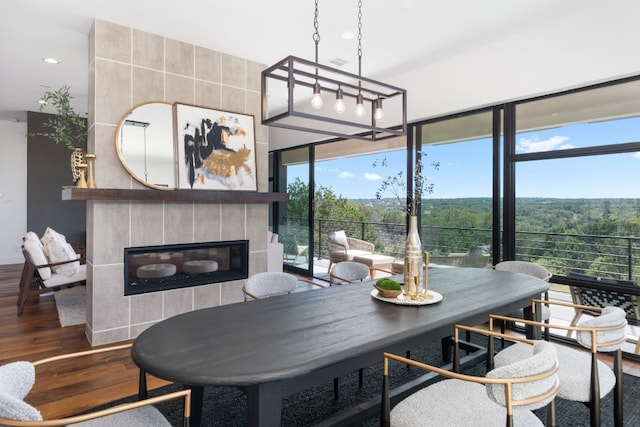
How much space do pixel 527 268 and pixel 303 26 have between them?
290 centimetres

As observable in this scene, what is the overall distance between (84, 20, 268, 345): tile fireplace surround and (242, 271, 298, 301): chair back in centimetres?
143

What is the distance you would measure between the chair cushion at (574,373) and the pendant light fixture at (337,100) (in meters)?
1.53

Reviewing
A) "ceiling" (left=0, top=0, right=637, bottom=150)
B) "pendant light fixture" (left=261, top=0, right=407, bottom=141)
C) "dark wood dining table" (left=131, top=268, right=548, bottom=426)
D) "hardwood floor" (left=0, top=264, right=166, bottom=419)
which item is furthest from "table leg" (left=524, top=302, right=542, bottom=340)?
"hardwood floor" (left=0, top=264, right=166, bottom=419)

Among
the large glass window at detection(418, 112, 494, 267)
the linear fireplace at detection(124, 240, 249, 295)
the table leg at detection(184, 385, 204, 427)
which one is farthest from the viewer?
the large glass window at detection(418, 112, 494, 267)

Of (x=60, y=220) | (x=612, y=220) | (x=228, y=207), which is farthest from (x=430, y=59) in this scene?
(x=60, y=220)

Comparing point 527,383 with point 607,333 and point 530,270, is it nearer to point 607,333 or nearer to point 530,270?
point 607,333

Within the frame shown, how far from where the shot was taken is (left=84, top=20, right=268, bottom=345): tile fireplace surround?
333 cm

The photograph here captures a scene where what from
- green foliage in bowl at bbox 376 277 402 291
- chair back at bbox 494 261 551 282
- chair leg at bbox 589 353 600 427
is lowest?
chair leg at bbox 589 353 600 427

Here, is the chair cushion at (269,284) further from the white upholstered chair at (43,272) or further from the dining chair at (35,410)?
the white upholstered chair at (43,272)

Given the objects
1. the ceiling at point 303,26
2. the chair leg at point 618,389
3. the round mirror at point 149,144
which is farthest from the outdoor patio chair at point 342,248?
the chair leg at point 618,389

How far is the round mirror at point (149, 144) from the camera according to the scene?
11.4 ft

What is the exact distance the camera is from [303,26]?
10.9ft

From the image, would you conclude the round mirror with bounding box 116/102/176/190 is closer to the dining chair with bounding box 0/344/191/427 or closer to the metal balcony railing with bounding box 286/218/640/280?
the dining chair with bounding box 0/344/191/427

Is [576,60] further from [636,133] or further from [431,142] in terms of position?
[431,142]
